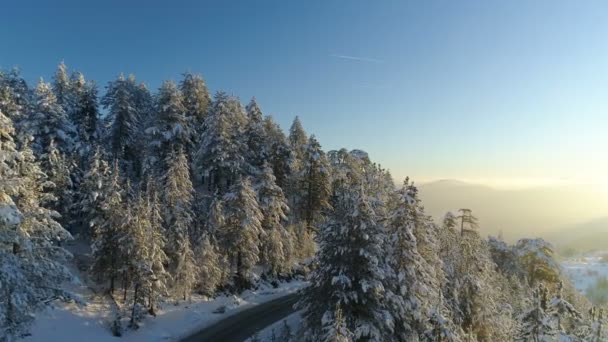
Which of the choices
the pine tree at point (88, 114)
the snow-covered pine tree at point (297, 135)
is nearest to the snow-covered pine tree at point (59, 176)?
the pine tree at point (88, 114)

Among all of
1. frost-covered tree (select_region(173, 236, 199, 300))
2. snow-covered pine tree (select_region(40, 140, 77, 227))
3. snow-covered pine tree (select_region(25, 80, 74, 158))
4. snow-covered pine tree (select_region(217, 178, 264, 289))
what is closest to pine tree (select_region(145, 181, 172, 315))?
frost-covered tree (select_region(173, 236, 199, 300))

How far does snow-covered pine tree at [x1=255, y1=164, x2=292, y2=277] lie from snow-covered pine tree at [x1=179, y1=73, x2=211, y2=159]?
14.5 meters

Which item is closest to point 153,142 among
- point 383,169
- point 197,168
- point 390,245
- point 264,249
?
point 197,168

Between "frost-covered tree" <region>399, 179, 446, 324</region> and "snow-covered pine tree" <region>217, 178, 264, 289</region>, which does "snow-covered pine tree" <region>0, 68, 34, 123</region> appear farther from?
"frost-covered tree" <region>399, 179, 446, 324</region>

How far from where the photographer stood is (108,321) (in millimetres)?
28969

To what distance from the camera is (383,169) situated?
2250 inches

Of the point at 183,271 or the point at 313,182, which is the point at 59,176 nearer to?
the point at 183,271

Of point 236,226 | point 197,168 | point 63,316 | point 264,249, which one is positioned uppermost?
point 197,168

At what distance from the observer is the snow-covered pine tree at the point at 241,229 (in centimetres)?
→ 3862

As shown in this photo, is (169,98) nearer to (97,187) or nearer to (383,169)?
(97,187)

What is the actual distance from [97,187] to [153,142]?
50.4 feet

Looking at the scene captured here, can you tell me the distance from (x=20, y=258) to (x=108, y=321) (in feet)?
44.5

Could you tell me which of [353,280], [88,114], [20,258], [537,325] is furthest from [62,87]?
[537,325]

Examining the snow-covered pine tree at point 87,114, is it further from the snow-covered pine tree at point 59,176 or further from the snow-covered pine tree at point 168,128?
the snow-covered pine tree at point 59,176
